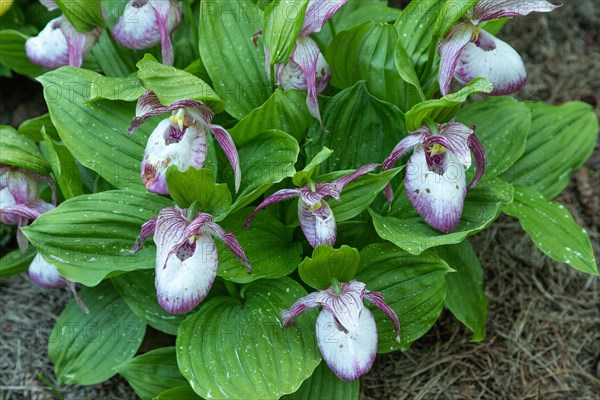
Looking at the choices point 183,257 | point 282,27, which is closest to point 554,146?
point 282,27

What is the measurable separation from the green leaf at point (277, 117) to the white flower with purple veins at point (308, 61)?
0.11ft

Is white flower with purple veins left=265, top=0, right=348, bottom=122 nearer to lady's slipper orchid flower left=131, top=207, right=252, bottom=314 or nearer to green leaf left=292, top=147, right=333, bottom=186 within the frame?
green leaf left=292, top=147, right=333, bottom=186

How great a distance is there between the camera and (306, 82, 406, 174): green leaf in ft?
5.56

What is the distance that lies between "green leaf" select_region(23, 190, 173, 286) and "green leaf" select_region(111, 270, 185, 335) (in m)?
0.20

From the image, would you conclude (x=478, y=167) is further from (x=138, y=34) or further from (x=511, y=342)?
(x=138, y=34)

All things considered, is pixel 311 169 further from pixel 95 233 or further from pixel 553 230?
pixel 553 230

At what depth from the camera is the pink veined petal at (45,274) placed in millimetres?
1740

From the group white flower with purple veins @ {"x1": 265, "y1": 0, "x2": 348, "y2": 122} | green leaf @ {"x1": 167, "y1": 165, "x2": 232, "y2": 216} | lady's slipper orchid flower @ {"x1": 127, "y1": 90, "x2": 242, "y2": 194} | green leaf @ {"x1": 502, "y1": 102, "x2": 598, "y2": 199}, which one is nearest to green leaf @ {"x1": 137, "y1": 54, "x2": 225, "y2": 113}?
lady's slipper orchid flower @ {"x1": 127, "y1": 90, "x2": 242, "y2": 194}

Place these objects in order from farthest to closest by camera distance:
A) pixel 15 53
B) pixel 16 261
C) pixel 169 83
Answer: pixel 15 53
pixel 16 261
pixel 169 83

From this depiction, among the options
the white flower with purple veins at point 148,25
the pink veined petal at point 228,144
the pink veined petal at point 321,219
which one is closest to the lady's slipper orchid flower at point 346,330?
the pink veined petal at point 321,219

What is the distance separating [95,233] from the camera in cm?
157

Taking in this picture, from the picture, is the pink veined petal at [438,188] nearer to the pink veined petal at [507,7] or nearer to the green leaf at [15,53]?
the pink veined petal at [507,7]

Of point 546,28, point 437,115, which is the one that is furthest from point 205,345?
point 546,28

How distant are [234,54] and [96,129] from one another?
0.42 m
